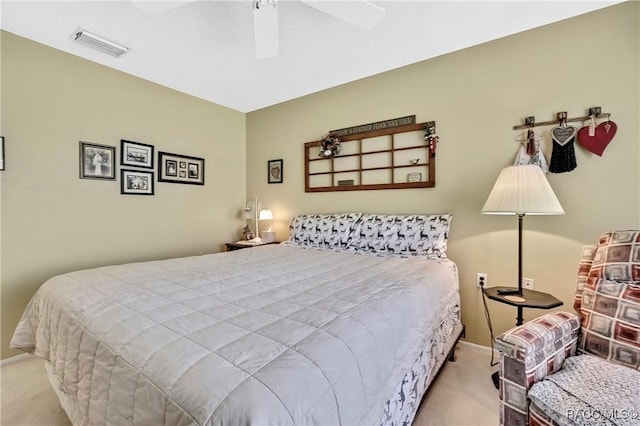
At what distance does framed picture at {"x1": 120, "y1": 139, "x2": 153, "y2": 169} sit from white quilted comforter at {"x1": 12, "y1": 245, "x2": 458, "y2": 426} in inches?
61.3

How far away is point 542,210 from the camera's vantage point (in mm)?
1725

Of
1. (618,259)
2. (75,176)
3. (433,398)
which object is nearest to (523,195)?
(618,259)

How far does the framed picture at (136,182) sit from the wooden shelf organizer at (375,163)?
1747mm

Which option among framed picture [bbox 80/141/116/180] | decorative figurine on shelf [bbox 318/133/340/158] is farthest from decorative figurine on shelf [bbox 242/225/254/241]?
framed picture [bbox 80/141/116/180]

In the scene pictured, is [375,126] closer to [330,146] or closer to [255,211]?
[330,146]

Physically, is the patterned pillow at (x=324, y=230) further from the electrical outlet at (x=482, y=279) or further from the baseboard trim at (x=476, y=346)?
the baseboard trim at (x=476, y=346)

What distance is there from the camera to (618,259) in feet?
4.73

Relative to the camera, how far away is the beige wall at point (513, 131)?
192cm

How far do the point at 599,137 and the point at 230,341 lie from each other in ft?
8.59

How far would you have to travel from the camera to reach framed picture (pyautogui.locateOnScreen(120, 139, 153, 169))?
2.87 meters

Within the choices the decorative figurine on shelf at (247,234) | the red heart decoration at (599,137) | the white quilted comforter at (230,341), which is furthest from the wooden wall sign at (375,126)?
the decorative figurine on shelf at (247,234)

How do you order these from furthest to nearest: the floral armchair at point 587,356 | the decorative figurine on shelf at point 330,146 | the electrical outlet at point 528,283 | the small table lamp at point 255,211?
the small table lamp at point 255,211 → the decorative figurine on shelf at point 330,146 → the electrical outlet at point 528,283 → the floral armchair at point 587,356

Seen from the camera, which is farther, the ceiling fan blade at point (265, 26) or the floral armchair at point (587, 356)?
the ceiling fan blade at point (265, 26)

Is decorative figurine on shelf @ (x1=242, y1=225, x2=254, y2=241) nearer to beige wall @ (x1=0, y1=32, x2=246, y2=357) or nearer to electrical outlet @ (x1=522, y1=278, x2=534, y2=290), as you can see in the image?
beige wall @ (x1=0, y1=32, x2=246, y2=357)
